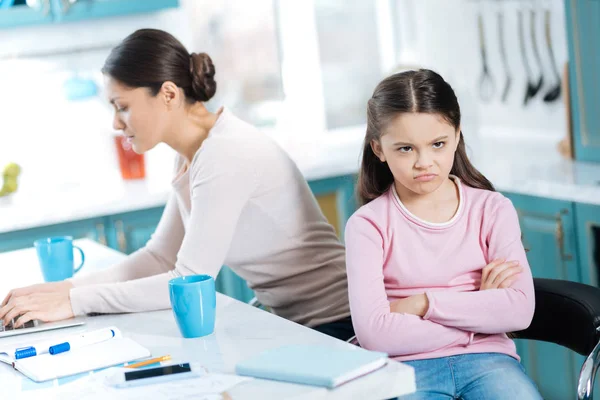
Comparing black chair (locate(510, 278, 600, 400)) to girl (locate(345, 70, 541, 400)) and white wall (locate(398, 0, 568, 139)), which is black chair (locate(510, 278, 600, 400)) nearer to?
girl (locate(345, 70, 541, 400))

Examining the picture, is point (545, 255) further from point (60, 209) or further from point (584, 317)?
point (60, 209)

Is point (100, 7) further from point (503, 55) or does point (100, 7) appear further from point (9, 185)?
point (503, 55)

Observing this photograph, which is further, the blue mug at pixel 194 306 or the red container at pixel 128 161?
the red container at pixel 128 161

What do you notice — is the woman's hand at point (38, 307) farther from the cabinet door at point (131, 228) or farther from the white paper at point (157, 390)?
the cabinet door at point (131, 228)

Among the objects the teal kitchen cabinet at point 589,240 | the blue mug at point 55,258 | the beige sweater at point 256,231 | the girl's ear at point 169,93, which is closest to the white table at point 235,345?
the beige sweater at point 256,231

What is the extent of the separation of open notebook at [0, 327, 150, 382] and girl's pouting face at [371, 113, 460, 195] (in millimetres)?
594

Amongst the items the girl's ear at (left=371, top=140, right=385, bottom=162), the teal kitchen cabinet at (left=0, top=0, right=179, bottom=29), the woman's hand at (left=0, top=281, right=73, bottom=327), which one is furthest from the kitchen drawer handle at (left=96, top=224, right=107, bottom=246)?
the girl's ear at (left=371, top=140, right=385, bottom=162)

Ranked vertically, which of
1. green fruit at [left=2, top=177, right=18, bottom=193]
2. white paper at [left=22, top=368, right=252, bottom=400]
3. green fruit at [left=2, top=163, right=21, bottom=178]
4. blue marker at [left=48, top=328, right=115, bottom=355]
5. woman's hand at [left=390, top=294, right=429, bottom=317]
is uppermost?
green fruit at [left=2, top=163, right=21, bottom=178]

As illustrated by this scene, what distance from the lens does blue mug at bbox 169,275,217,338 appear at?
150cm

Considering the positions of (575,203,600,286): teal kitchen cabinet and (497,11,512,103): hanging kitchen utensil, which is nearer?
(575,203,600,286): teal kitchen cabinet

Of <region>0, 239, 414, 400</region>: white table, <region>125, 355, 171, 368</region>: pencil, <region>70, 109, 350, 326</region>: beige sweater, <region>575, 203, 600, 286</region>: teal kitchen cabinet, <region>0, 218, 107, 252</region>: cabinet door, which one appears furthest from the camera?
<region>0, 218, 107, 252</region>: cabinet door

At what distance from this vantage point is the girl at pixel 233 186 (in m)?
1.91

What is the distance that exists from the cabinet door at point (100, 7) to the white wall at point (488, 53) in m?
1.25

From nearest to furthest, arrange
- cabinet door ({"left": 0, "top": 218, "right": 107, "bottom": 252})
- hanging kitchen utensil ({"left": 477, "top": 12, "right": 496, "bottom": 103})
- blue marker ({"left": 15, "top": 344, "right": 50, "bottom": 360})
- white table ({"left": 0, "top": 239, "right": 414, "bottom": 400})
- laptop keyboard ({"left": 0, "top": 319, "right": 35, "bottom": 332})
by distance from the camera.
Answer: white table ({"left": 0, "top": 239, "right": 414, "bottom": 400}), blue marker ({"left": 15, "top": 344, "right": 50, "bottom": 360}), laptop keyboard ({"left": 0, "top": 319, "right": 35, "bottom": 332}), cabinet door ({"left": 0, "top": 218, "right": 107, "bottom": 252}), hanging kitchen utensil ({"left": 477, "top": 12, "right": 496, "bottom": 103})
